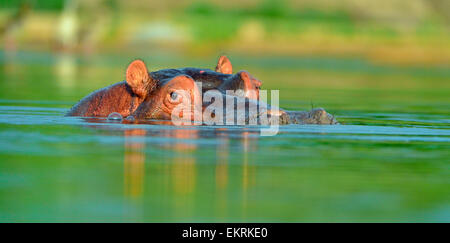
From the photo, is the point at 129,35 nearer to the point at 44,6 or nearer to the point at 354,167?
the point at 44,6

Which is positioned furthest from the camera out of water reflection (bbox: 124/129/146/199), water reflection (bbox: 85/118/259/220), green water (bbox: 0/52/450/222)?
water reflection (bbox: 124/129/146/199)

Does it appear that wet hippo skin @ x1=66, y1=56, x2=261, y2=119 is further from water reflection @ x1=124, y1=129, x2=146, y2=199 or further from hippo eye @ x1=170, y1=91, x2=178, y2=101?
water reflection @ x1=124, y1=129, x2=146, y2=199

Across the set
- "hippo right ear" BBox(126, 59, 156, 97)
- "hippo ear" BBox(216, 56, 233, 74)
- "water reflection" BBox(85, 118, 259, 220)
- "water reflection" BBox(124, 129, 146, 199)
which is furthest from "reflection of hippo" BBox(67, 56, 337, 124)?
"water reflection" BBox(124, 129, 146, 199)

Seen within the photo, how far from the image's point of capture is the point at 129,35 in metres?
45.3

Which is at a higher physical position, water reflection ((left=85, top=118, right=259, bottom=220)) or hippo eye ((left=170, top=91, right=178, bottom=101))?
hippo eye ((left=170, top=91, right=178, bottom=101))

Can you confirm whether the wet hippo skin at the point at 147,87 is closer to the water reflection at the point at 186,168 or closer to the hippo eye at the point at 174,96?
the hippo eye at the point at 174,96

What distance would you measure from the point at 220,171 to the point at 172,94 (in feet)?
8.81

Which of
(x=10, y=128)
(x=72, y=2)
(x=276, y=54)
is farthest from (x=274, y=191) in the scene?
(x=72, y=2)

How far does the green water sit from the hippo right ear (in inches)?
19.5

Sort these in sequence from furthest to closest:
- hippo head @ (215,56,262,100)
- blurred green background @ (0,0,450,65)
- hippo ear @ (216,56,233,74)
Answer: blurred green background @ (0,0,450,65) → hippo ear @ (216,56,233,74) → hippo head @ (215,56,262,100)

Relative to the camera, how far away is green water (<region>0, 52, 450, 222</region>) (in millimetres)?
4766

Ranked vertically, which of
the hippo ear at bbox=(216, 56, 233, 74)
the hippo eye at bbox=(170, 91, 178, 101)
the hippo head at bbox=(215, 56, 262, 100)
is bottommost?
the hippo eye at bbox=(170, 91, 178, 101)

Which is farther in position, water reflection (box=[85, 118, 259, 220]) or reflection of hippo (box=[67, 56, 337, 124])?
reflection of hippo (box=[67, 56, 337, 124])

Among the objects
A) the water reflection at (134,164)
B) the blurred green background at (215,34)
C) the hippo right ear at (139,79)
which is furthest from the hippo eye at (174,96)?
the blurred green background at (215,34)
